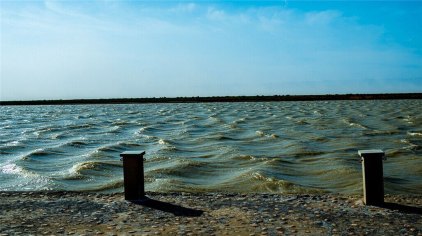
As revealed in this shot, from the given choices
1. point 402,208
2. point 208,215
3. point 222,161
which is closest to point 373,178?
point 402,208

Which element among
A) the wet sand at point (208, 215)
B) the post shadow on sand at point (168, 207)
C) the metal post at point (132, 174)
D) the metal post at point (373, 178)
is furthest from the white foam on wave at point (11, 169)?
the metal post at point (373, 178)

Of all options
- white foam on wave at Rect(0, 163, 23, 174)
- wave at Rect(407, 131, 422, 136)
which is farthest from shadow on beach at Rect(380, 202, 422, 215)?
wave at Rect(407, 131, 422, 136)

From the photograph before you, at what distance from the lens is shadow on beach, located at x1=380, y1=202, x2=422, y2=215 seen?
641 centimetres

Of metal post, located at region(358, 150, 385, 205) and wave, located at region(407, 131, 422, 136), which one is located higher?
metal post, located at region(358, 150, 385, 205)

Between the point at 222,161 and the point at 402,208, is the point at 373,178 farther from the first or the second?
the point at 222,161

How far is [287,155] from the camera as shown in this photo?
13.8m

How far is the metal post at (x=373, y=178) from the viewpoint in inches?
269

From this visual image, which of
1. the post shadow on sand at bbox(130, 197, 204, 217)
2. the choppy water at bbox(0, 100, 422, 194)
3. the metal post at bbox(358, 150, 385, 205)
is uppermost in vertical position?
the metal post at bbox(358, 150, 385, 205)

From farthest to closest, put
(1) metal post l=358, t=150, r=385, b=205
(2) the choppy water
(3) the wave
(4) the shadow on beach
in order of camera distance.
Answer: (3) the wave
(2) the choppy water
(1) metal post l=358, t=150, r=385, b=205
(4) the shadow on beach

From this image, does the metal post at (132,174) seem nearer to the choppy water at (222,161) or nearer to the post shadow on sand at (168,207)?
the post shadow on sand at (168,207)

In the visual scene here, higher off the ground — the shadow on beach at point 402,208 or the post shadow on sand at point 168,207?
the post shadow on sand at point 168,207

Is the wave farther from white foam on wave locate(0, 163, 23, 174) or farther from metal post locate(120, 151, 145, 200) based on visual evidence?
white foam on wave locate(0, 163, 23, 174)

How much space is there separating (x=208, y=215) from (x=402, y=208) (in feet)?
9.62

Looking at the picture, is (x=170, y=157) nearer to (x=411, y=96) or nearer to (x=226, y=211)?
(x=226, y=211)
